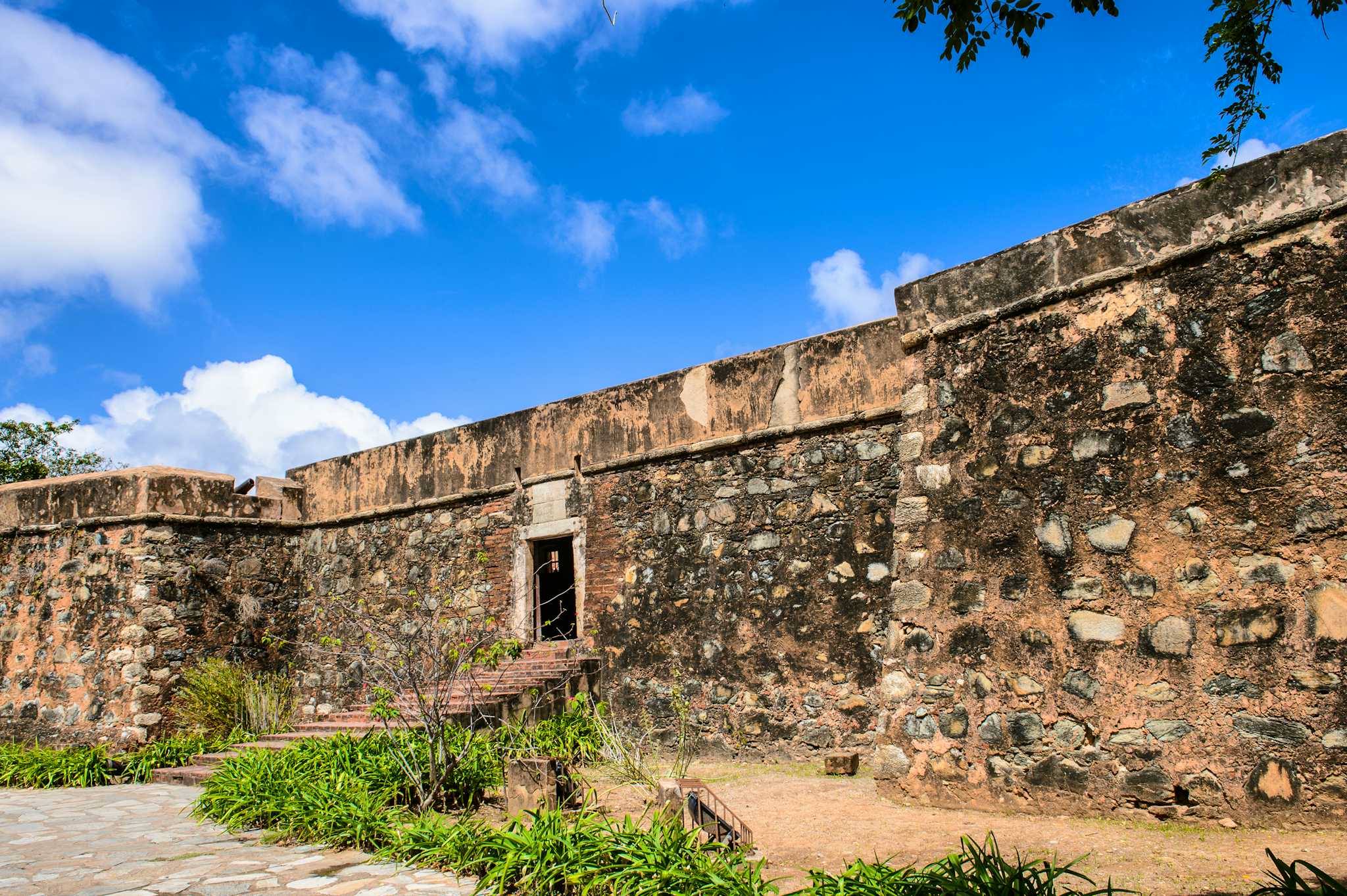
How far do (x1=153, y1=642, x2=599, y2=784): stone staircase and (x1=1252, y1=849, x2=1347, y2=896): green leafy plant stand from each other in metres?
5.16

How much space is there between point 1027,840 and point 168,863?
15.0 feet

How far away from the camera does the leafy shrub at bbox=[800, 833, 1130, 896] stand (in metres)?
3.22

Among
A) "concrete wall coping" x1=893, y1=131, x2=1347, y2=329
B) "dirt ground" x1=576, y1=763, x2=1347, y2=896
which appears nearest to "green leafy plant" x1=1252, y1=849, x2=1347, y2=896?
"dirt ground" x1=576, y1=763, x2=1347, y2=896

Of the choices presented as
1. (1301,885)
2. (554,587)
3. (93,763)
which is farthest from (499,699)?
(1301,885)

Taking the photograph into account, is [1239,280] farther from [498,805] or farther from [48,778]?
[48,778]

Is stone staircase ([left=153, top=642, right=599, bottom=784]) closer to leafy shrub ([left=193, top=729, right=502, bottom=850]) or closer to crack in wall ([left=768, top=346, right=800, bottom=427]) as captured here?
leafy shrub ([left=193, top=729, right=502, bottom=850])

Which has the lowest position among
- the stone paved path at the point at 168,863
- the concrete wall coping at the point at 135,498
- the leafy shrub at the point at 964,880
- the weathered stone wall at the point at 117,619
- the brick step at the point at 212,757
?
the stone paved path at the point at 168,863

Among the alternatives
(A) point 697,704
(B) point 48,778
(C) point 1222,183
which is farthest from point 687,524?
(B) point 48,778

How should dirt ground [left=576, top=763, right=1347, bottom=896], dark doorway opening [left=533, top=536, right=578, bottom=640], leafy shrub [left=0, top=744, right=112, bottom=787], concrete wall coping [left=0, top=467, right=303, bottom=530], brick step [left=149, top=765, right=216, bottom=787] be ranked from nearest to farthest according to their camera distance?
1. dirt ground [left=576, top=763, right=1347, bottom=896]
2. brick step [left=149, top=765, right=216, bottom=787]
3. leafy shrub [left=0, top=744, right=112, bottom=787]
4. dark doorway opening [left=533, top=536, right=578, bottom=640]
5. concrete wall coping [left=0, top=467, right=303, bottom=530]

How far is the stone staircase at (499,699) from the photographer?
24.7ft

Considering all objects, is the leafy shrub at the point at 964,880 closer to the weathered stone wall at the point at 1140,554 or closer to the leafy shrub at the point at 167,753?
the weathered stone wall at the point at 1140,554

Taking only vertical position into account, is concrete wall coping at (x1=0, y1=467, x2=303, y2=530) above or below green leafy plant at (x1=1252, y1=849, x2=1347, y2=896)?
above

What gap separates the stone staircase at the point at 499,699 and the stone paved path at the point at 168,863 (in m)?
1.22

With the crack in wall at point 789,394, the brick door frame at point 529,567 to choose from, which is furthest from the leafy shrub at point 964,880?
the brick door frame at point 529,567
